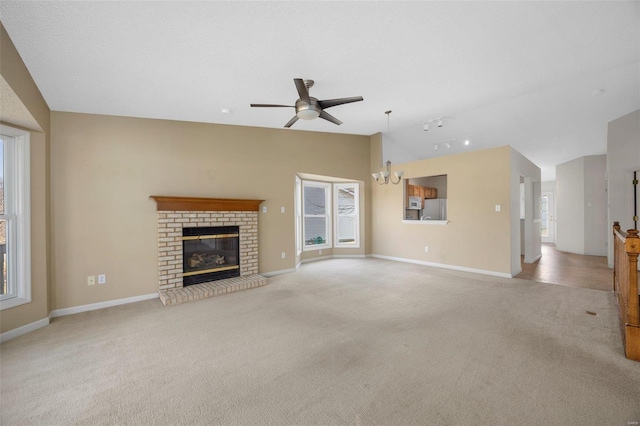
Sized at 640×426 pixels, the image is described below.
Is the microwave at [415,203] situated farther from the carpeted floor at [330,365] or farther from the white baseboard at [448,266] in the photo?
the carpeted floor at [330,365]

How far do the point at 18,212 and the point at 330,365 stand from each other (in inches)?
146

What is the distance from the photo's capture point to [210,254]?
15.0ft

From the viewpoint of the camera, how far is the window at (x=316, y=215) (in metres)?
6.62

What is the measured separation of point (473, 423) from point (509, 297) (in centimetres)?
282

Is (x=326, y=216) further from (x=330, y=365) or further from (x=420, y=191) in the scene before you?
(x=330, y=365)

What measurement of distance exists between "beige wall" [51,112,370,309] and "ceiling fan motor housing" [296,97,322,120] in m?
2.19

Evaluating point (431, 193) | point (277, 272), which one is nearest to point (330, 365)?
point (277, 272)

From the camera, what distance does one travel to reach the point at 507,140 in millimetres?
6449

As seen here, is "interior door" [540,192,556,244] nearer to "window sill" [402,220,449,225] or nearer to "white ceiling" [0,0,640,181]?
"white ceiling" [0,0,640,181]

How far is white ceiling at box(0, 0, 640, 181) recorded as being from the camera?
2.16m

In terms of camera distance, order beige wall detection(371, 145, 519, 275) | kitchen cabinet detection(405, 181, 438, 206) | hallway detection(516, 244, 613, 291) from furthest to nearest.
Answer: kitchen cabinet detection(405, 181, 438, 206)
beige wall detection(371, 145, 519, 275)
hallway detection(516, 244, 613, 291)

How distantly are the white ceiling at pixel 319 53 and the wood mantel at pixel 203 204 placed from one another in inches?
50.0

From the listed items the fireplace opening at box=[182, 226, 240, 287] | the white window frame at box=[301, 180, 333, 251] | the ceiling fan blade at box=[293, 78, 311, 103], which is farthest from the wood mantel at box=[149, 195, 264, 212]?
the ceiling fan blade at box=[293, 78, 311, 103]

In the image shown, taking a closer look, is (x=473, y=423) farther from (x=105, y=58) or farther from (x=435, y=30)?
(x=105, y=58)
